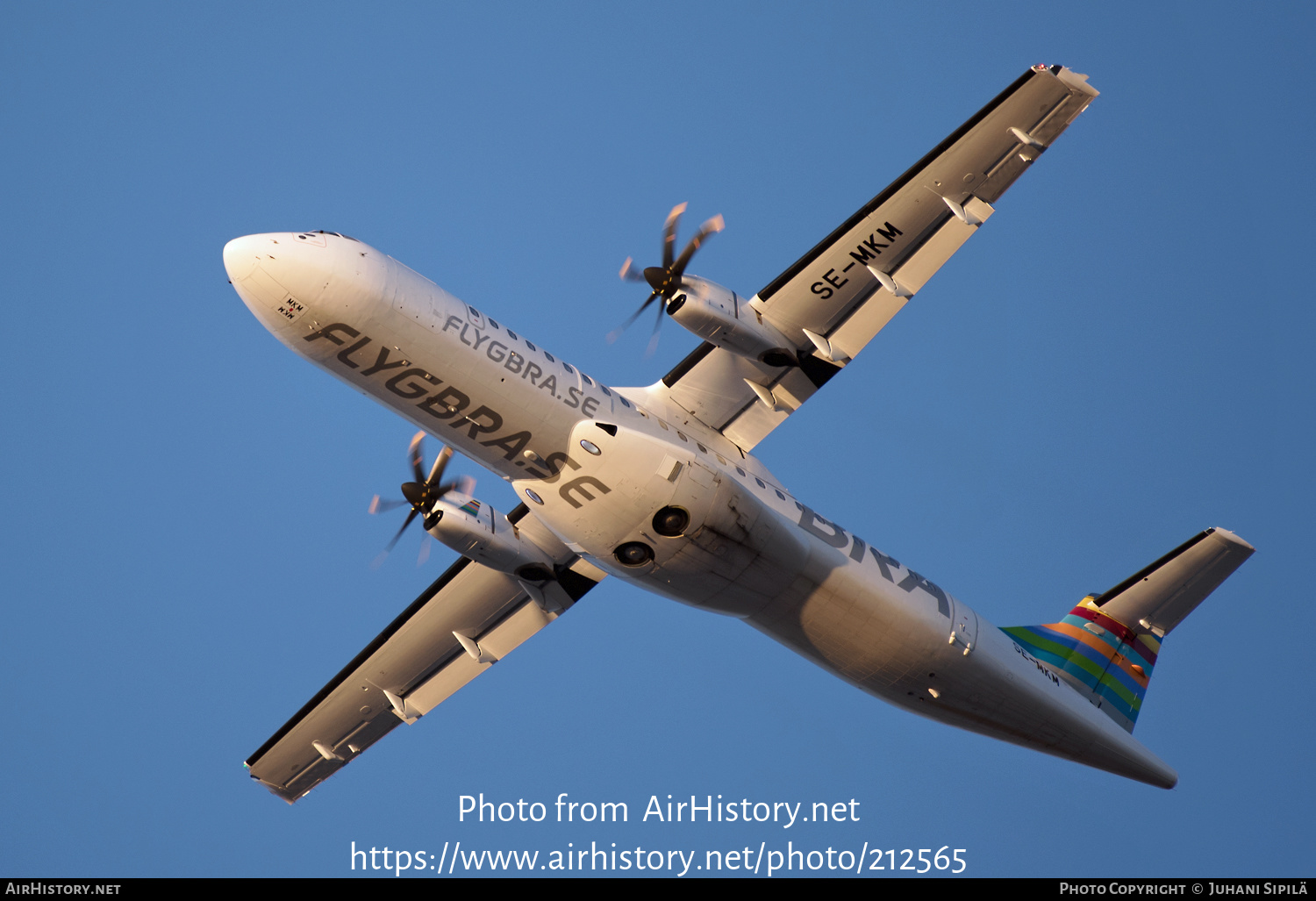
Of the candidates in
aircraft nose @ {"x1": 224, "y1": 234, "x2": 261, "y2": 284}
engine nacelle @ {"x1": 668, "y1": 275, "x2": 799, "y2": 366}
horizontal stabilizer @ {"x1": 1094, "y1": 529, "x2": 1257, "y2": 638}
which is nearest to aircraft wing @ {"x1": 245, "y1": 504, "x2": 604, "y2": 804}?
engine nacelle @ {"x1": 668, "y1": 275, "x2": 799, "y2": 366}

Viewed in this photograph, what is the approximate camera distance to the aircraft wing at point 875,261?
1866 centimetres

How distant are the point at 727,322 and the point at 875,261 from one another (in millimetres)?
2747

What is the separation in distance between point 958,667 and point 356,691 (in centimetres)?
1073

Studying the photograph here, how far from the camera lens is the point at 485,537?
1991 cm

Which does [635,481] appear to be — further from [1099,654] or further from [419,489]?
[1099,654]

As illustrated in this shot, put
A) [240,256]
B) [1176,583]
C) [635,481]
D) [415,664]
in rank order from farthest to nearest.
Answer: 1. [415,664]
2. [1176,583]
3. [635,481]
4. [240,256]

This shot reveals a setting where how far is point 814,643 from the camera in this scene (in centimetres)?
2016

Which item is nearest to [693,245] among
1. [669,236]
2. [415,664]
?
[669,236]

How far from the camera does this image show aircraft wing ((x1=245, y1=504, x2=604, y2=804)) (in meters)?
21.8

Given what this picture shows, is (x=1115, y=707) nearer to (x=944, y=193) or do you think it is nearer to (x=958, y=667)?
(x=958, y=667)

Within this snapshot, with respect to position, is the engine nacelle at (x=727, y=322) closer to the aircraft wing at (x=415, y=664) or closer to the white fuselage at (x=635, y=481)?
the white fuselage at (x=635, y=481)

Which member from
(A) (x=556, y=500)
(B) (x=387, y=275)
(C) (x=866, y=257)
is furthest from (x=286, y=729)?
(C) (x=866, y=257)
